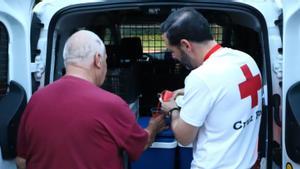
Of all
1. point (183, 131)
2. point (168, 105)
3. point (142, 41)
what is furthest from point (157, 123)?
point (142, 41)

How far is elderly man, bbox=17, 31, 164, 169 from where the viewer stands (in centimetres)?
218

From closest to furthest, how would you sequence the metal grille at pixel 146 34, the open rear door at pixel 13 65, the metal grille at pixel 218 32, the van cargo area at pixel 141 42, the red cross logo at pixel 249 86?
the red cross logo at pixel 249 86
the open rear door at pixel 13 65
the van cargo area at pixel 141 42
the metal grille at pixel 218 32
the metal grille at pixel 146 34

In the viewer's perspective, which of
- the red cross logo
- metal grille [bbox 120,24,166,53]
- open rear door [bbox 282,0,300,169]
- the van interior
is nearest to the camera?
the red cross logo

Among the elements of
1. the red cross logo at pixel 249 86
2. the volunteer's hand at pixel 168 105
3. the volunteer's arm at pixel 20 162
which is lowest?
the volunteer's arm at pixel 20 162

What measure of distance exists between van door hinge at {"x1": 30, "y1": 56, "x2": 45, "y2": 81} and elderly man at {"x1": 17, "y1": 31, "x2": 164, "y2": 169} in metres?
0.58

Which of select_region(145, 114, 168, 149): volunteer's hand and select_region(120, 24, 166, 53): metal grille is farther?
select_region(120, 24, 166, 53): metal grille

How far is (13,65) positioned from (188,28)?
0.98 metres

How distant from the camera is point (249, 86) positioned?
2441 mm

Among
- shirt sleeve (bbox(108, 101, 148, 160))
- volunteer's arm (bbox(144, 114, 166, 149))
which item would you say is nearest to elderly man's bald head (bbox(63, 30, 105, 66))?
shirt sleeve (bbox(108, 101, 148, 160))

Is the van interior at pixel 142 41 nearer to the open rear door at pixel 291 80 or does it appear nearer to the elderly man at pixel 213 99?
the open rear door at pixel 291 80

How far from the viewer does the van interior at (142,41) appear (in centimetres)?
296

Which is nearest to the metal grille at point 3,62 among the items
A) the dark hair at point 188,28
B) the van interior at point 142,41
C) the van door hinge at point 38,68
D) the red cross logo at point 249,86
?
the van door hinge at point 38,68

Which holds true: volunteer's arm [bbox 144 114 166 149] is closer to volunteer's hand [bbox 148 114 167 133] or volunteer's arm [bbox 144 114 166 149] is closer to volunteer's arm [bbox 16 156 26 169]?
volunteer's hand [bbox 148 114 167 133]

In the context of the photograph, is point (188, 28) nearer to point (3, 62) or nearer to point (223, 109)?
point (223, 109)
